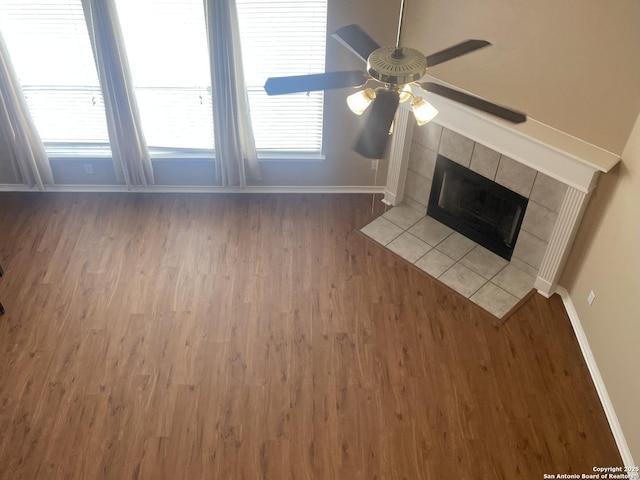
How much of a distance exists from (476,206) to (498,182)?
17.9 inches

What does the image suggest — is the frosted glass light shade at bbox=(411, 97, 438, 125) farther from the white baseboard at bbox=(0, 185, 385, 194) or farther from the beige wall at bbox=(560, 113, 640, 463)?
the white baseboard at bbox=(0, 185, 385, 194)

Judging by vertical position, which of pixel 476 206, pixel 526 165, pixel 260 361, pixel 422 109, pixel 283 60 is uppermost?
pixel 422 109

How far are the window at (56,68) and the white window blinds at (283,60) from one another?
1414mm

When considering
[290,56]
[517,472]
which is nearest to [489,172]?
[290,56]

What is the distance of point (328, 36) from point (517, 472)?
3.75 meters

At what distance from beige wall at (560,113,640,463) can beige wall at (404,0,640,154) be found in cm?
28

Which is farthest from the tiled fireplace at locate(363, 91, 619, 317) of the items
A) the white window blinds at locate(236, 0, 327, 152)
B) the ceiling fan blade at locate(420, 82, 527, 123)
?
the ceiling fan blade at locate(420, 82, 527, 123)

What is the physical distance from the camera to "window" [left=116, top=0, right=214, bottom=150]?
16.9 feet

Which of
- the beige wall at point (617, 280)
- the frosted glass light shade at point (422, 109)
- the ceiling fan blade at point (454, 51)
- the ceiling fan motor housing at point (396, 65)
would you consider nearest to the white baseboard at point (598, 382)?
the beige wall at point (617, 280)

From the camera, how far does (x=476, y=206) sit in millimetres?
5723

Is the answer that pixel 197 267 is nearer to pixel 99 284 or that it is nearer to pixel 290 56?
pixel 99 284

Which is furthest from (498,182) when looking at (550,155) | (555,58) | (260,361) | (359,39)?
(359,39)

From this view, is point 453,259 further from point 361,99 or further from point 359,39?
point 359,39

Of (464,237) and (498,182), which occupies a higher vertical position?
(498,182)
